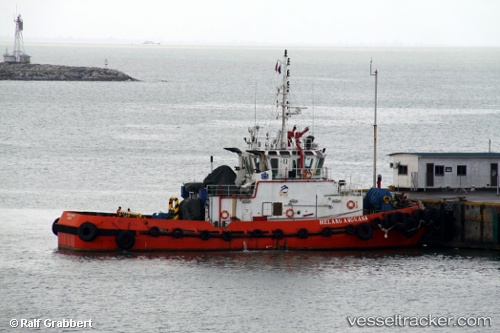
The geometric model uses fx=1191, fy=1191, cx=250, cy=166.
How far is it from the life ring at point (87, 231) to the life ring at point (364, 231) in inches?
365

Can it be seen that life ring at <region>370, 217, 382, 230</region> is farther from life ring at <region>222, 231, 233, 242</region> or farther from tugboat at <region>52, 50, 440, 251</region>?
life ring at <region>222, 231, 233, 242</region>

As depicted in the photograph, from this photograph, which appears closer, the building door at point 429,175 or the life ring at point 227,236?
the life ring at point 227,236

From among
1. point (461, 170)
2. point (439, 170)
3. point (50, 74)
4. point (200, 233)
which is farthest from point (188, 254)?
point (50, 74)

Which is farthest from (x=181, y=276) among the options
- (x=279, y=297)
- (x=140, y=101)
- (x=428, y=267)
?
(x=140, y=101)

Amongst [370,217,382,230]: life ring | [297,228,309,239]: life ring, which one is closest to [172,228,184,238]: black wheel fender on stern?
[297,228,309,239]: life ring

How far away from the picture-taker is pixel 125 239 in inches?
1630

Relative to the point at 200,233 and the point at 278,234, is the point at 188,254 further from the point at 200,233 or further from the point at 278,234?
the point at 278,234

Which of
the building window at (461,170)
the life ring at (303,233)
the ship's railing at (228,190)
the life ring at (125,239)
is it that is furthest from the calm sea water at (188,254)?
the building window at (461,170)

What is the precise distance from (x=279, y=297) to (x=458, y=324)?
5661 mm

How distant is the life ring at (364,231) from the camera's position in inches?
1662

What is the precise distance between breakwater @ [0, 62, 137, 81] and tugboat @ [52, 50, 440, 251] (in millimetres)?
122463

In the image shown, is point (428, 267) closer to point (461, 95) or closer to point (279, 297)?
point (279, 297)

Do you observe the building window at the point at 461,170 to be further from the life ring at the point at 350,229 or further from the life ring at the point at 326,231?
the life ring at the point at 326,231

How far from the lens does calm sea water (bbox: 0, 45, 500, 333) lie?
3531cm
